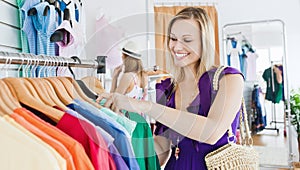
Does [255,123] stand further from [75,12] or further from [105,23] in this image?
[75,12]

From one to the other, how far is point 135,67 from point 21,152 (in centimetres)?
147

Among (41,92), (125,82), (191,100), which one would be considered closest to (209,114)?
(191,100)

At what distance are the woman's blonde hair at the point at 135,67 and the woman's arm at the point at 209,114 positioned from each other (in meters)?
0.97

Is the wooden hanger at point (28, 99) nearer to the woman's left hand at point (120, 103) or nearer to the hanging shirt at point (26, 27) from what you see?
the woman's left hand at point (120, 103)

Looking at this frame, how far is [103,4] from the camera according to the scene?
203cm

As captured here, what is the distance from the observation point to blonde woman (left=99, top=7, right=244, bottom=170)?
875 mm

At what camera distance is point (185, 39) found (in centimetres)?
100

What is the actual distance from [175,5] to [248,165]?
2.49m

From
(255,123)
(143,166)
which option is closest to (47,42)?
(143,166)

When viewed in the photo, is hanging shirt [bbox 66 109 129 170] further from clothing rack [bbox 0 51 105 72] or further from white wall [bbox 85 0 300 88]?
white wall [bbox 85 0 300 88]

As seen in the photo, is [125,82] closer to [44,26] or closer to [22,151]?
[44,26]

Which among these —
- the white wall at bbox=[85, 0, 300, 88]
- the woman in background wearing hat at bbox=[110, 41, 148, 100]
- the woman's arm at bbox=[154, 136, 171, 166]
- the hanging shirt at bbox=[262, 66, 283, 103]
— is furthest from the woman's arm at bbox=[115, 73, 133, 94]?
the hanging shirt at bbox=[262, 66, 283, 103]

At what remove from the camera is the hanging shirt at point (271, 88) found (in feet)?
10.7

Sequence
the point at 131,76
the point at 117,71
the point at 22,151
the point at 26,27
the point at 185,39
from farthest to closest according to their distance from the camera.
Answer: the point at 131,76 < the point at 117,71 < the point at 26,27 < the point at 185,39 < the point at 22,151
